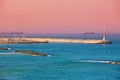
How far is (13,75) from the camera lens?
41.5 metres

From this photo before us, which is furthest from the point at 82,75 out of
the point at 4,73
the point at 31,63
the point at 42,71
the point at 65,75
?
the point at 31,63

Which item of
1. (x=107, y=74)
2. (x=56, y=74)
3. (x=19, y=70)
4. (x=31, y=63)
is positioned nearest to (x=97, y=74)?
(x=107, y=74)

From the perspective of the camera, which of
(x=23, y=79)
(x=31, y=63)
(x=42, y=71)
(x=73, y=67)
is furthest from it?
(x=31, y=63)

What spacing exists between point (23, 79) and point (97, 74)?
30.4ft

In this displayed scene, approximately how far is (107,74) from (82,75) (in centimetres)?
300

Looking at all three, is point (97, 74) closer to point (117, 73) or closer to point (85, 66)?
point (117, 73)

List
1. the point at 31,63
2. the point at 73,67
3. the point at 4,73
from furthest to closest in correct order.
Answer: the point at 31,63, the point at 73,67, the point at 4,73

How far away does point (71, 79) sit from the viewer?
40.4 metres

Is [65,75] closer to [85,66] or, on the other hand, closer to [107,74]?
[107,74]

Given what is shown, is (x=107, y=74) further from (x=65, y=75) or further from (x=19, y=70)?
(x=19, y=70)

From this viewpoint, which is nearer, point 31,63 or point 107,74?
point 107,74

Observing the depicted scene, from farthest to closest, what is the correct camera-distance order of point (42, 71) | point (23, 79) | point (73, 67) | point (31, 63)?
point (31, 63), point (73, 67), point (42, 71), point (23, 79)

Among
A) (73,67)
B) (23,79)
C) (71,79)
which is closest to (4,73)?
(23,79)

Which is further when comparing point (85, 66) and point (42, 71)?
point (85, 66)
